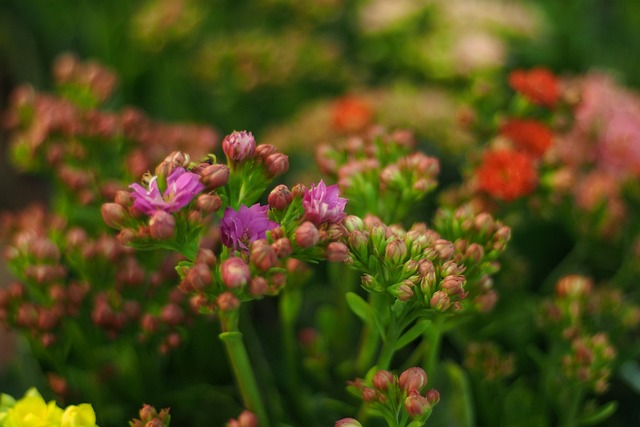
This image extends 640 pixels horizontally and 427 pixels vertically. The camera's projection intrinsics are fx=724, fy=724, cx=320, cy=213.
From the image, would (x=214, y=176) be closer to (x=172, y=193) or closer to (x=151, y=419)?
(x=172, y=193)

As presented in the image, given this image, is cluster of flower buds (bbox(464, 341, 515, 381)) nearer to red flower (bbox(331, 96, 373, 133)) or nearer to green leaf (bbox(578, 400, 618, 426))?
green leaf (bbox(578, 400, 618, 426))

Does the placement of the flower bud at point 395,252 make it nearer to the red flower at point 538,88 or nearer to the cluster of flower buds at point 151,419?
the cluster of flower buds at point 151,419

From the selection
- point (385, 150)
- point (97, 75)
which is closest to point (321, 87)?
point (97, 75)

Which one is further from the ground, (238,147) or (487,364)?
(238,147)

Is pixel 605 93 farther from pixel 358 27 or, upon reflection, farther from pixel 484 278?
pixel 358 27

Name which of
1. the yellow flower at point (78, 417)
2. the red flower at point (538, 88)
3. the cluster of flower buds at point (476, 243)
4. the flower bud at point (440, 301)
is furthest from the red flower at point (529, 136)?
the yellow flower at point (78, 417)

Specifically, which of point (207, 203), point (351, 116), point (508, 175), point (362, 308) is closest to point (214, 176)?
point (207, 203)

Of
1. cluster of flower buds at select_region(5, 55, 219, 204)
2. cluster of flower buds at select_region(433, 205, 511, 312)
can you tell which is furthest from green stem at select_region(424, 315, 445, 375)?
cluster of flower buds at select_region(5, 55, 219, 204)
